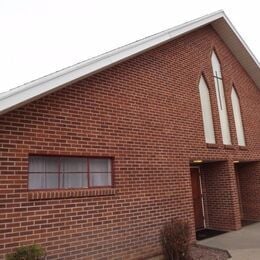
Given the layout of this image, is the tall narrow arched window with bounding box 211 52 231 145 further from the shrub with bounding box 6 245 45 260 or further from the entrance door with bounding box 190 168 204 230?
→ the shrub with bounding box 6 245 45 260

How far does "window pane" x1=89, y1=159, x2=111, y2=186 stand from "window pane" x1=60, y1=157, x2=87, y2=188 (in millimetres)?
182

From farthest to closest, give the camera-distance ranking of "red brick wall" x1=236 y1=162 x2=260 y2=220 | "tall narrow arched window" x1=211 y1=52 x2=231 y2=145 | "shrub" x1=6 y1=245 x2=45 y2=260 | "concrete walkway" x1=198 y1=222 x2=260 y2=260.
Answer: "red brick wall" x1=236 y1=162 x2=260 y2=220 → "tall narrow arched window" x1=211 y1=52 x2=231 y2=145 → "concrete walkway" x1=198 y1=222 x2=260 y2=260 → "shrub" x1=6 y1=245 x2=45 y2=260

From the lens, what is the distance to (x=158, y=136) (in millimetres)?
8508

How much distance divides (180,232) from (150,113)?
318 cm

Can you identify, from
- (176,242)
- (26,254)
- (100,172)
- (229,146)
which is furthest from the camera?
(229,146)

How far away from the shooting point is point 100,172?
7098 mm

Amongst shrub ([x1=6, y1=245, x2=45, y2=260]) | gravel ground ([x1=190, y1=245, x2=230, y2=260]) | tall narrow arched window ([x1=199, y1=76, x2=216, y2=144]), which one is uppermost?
tall narrow arched window ([x1=199, y1=76, x2=216, y2=144])

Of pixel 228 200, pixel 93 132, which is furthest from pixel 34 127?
pixel 228 200

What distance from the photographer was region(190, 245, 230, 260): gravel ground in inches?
292

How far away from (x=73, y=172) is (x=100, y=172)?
72cm

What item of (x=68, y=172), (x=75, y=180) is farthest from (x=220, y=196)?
(x=68, y=172)

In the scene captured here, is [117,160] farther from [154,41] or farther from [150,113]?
[154,41]

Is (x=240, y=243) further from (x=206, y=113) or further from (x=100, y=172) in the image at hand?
(x=100, y=172)

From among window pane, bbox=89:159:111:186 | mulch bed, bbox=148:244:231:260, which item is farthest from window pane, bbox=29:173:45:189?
Result: mulch bed, bbox=148:244:231:260
